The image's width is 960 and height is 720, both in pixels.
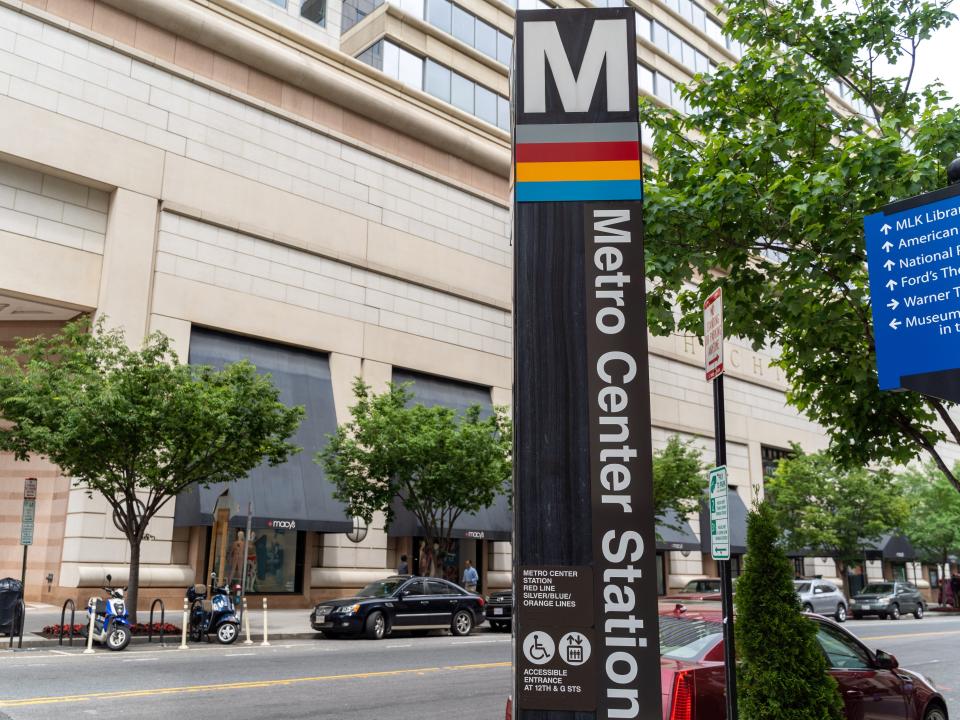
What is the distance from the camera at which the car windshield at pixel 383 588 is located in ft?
68.3

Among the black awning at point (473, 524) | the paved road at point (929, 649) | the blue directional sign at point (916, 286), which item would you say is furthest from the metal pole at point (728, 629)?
the black awning at point (473, 524)

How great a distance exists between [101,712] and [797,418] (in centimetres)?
5105

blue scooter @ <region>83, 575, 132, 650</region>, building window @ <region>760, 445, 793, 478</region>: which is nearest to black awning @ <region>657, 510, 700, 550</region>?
building window @ <region>760, 445, 793, 478</region>

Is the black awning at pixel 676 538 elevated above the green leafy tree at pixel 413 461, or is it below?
below

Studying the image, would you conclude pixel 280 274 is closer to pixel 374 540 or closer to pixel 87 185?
pixel 87 185

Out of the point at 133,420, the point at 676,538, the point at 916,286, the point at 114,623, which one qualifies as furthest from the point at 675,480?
the point at 916,286

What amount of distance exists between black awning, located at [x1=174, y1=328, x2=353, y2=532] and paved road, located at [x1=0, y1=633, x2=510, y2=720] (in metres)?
7.76

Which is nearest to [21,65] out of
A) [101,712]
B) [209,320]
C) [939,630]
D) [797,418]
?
[209,320]

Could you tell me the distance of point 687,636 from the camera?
7133mm

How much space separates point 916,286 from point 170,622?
805 inches

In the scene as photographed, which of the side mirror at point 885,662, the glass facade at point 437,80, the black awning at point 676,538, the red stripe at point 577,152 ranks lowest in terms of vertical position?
the side mirror at point 885,662

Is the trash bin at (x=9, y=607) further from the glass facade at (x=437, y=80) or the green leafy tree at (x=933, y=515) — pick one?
the green leafy tree at (x=933, y=515)

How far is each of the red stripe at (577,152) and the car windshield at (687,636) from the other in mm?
4094

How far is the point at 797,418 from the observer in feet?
178
